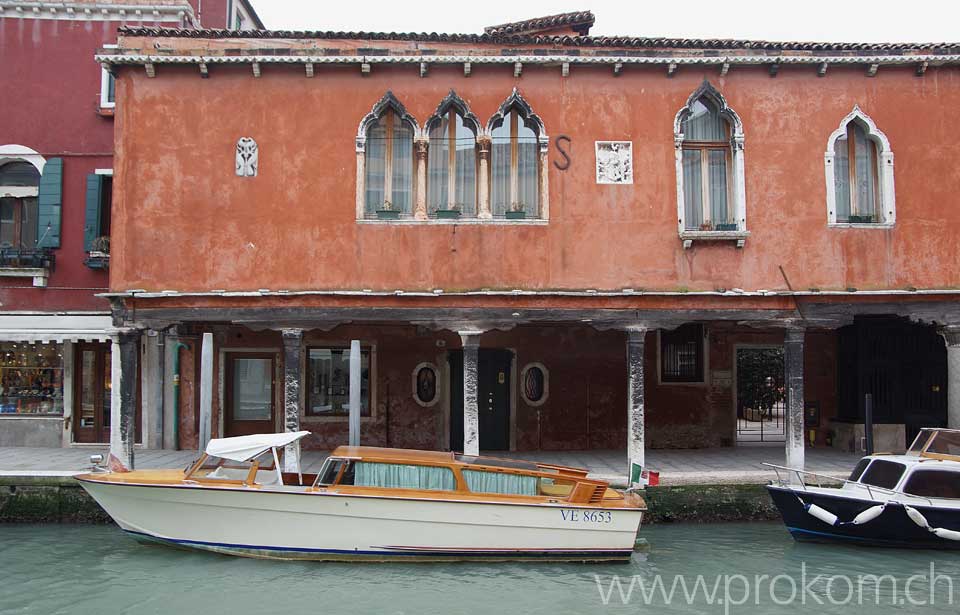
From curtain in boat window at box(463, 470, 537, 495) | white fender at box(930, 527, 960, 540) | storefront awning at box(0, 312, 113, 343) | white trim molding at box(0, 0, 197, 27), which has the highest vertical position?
white trim molding at box(0, 0, 197, 27)

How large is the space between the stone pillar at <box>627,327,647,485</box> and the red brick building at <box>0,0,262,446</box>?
27.0 ft

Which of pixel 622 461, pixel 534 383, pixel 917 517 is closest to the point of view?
pixel 917 517

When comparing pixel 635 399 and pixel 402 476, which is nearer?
pixel 402 476

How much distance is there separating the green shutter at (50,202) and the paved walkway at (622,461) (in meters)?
3.66

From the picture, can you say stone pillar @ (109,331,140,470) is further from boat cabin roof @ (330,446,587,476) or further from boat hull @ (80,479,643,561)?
boat cabin roof @ (330,446,587,476)

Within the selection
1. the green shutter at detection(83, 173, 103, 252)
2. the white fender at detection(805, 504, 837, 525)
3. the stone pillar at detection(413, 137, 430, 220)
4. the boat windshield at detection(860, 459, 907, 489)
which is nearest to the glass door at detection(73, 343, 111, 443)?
the green shutter at detection(83, 173, 103, 252)

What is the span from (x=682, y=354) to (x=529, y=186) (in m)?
4.96

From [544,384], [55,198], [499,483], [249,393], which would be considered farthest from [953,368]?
[55,198]

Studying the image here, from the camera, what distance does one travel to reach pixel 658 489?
1177cm

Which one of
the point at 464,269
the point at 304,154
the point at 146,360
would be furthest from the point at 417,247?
the point at 146,360

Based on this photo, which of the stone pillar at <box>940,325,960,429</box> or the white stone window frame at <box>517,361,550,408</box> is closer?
the stone pillar at <box>940,325,960,429</box>

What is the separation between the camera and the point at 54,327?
48.2 ft

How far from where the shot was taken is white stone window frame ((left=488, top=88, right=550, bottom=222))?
1223cm

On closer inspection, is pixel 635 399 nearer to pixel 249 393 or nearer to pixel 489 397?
pixel 489 397
